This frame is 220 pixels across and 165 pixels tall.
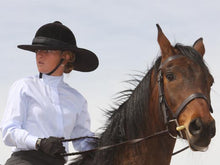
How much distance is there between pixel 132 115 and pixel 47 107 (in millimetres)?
1209

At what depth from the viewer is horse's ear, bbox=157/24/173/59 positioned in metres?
6.74

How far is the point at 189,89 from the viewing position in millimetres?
6289

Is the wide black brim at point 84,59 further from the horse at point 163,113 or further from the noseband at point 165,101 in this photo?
the noseband at point 165,101

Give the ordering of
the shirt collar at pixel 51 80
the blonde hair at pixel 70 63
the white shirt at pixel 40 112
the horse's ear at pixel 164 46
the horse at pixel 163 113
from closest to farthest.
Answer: the horse at pixel 163 113, the white shirt at pixel 40 112, the horse's ear at pixel 164 46, the shirt collar at pixel 51 80, the blonde hair at pixel 70 63

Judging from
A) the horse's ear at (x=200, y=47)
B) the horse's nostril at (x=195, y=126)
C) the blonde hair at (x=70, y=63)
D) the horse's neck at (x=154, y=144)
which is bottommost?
the horse's neck at (x=154, y=144)

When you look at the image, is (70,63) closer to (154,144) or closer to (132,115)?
(132,115)

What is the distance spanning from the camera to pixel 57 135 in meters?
6.95

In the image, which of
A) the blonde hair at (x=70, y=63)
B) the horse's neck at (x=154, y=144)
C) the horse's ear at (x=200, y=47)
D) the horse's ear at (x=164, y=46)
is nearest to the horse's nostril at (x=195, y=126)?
the horse's neck at (x=154, y=144)

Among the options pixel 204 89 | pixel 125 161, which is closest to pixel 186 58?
pixel 204 89

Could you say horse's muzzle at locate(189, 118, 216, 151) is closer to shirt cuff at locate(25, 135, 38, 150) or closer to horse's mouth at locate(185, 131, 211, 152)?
horse's mouth at locate(185, 131, 211, 152)

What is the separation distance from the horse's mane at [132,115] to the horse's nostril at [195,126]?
0.75 metres

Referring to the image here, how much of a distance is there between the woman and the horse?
54 cm

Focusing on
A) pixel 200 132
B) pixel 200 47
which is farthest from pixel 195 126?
pixel 200 47

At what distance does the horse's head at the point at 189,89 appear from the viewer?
6.11 metres
